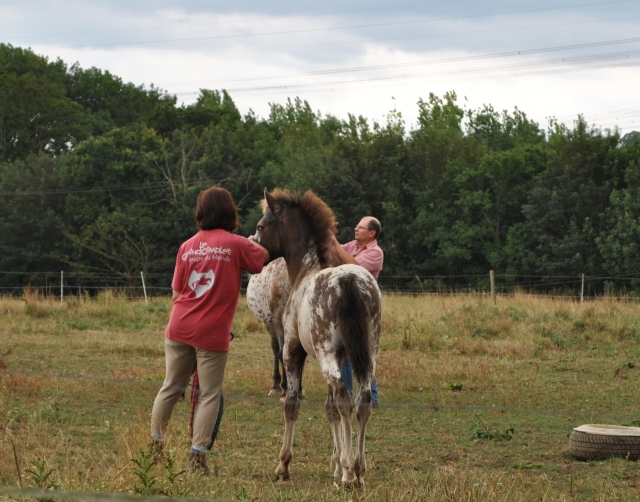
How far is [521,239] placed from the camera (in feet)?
146

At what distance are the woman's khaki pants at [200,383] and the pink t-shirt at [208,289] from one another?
0.30ft

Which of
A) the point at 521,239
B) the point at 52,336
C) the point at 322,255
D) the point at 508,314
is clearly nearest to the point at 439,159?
the point at 521,239

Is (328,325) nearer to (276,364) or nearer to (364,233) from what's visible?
(364,233)

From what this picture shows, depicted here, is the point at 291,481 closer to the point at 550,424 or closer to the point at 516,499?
the point at 516,499

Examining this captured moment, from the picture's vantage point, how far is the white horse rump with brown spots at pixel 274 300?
957cm

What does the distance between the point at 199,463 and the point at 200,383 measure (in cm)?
54

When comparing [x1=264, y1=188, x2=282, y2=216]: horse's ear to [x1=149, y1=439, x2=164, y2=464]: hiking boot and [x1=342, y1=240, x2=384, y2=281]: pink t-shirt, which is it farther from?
[x1=149, y1=439, x2=164, y2=464]: hiking boot

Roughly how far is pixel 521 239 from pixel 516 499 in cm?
4057

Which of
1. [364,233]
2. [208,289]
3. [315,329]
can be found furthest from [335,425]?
[364,233]

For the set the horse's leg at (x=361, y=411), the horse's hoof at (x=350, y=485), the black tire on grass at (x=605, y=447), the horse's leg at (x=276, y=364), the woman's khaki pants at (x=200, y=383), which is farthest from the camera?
the horse's leg at (x=276, y=364)

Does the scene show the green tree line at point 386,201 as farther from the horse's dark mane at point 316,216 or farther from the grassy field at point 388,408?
the horse's dark mane at point 316,216

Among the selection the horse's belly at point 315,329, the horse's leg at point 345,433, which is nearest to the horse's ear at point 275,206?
the horse's belly at point 315,329

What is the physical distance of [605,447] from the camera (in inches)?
266

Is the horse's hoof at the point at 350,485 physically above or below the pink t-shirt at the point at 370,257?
below
